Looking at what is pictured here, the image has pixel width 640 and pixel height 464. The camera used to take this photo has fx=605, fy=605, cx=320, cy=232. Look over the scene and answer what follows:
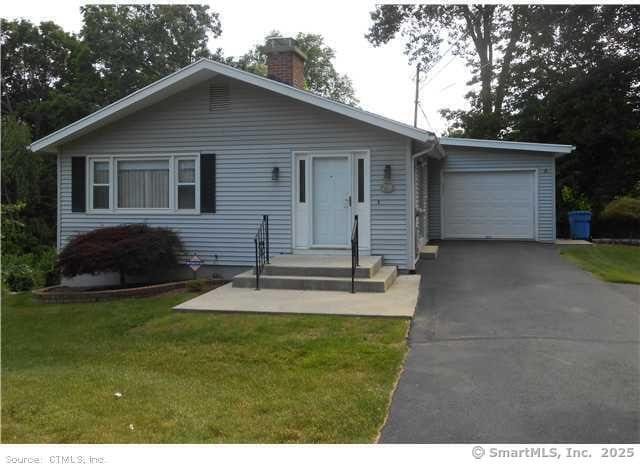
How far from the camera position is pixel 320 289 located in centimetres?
956

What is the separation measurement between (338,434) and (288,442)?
356 mm

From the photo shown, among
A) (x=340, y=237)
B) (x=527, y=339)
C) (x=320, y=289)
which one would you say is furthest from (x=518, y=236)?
(x=527, y=339)

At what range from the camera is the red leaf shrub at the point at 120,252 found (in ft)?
34.6

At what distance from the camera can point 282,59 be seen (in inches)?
500

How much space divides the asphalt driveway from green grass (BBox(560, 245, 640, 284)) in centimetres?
75

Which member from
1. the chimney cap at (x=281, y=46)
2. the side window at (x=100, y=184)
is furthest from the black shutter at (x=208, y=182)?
the chimney cap at (x=281, y=46)

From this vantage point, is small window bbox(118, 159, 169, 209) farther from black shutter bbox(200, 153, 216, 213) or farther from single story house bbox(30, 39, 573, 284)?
black shutter bbox(200, 153, 216, 213)

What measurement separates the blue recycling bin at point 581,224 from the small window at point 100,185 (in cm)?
1243

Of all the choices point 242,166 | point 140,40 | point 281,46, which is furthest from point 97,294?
point 140,40

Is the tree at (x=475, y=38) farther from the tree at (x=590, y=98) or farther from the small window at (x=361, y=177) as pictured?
the small window at (x=361, y=177)

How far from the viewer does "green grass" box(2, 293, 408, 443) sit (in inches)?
172

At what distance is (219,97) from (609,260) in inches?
348

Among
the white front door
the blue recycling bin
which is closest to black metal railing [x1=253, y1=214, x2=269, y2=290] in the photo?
the white front door

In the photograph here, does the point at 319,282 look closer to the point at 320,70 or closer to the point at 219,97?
the point at 219,97
